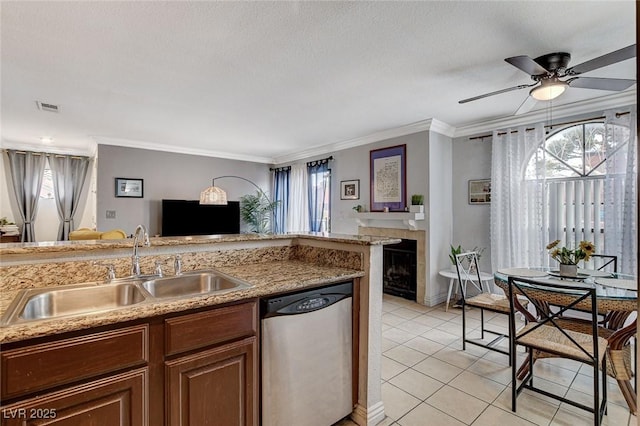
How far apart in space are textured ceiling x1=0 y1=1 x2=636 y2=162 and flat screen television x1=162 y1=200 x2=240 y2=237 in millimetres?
1872

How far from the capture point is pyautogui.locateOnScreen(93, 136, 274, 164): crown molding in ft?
16.9

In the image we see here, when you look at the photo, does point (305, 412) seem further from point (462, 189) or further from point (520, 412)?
point (462, 189)

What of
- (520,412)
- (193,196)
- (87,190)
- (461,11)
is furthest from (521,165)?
(87,190)

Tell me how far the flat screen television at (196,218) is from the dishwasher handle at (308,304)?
4650 mm

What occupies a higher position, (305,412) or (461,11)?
(461,11)

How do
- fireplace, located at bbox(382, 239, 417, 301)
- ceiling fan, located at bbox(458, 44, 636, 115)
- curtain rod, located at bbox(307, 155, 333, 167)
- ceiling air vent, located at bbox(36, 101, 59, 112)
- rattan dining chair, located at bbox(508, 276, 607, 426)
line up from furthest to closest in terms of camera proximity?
1. curtain rod, located at bbox(307, 155, 333, 167)
2. fireplace, located at bbox(382, 239, 417, 301)
3. ceiling air vent, located at bbox(36, 101, 59, 112)
4. ceiling fan, located at bbox(458, 44, 636, 115)
5. rattan dining chair, located at bbox(508, 276, 607, 426)

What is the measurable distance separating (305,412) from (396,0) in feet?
7.96

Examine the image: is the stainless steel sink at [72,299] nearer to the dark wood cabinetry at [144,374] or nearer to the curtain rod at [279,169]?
the dark wood cabinetry at [144,374]

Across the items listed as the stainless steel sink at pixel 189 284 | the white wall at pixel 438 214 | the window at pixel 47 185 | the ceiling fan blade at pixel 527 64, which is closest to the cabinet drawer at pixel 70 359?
the stainless steel sink at pixel 189 284

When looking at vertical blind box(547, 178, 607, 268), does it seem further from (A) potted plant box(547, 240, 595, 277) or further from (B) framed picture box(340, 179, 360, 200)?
(B) framed picture box(340, 179, 360, 200)

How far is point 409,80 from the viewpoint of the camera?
9.44ft

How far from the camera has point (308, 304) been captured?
1673 millimetres

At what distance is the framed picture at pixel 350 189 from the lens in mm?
5244

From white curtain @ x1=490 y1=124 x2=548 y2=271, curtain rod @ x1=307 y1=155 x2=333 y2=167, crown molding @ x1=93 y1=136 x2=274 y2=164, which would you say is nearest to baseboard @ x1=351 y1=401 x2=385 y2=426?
white curtain @ x1=490 y1=124 x2=548 y2=271
